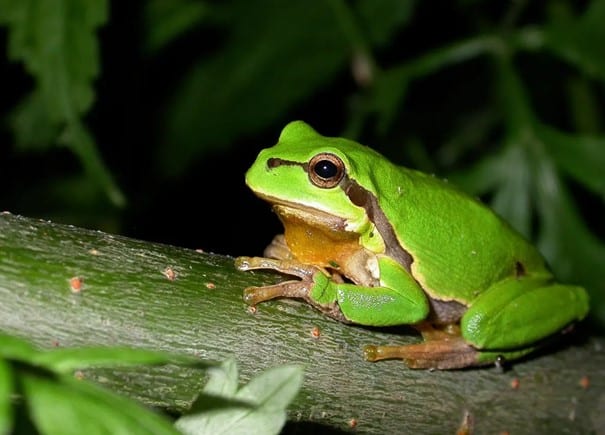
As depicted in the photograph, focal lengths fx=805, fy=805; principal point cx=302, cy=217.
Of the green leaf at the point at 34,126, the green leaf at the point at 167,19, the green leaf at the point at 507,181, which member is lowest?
the green leaf at the point at 34,126

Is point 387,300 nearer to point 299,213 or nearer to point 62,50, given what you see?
point 299,213

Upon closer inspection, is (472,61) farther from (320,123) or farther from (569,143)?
(569,143)

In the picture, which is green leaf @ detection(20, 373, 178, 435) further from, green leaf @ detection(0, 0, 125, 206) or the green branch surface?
green leaf @ detection(0, 0, 125, 206)

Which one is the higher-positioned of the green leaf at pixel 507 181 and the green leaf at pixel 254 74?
the green leaf at pixel 254 74

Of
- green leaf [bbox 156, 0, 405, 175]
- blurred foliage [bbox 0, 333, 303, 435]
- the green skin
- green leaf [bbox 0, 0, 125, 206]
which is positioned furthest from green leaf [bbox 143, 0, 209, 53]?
blurred foliage [bbox 0, 333, 303, 435]

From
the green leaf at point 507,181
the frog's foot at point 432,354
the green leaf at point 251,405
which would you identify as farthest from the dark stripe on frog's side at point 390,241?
the green leaf at point 507,181

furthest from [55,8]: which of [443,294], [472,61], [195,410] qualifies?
[472,61]

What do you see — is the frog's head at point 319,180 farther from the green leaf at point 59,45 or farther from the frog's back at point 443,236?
the green leaf at point 59,45

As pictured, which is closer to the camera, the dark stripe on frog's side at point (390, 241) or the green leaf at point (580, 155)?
the dark stripe on frog's side at point (390, 241)
